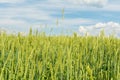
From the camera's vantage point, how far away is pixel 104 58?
165 inches

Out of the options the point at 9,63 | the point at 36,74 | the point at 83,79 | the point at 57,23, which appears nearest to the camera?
the point at 83,79

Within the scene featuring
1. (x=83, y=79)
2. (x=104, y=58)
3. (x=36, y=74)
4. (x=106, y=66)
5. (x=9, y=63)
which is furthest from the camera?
(x=104, y=58)

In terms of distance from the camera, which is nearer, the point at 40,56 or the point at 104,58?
the point at 40,56

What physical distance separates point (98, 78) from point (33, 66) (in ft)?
2.50

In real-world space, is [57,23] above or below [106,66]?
above

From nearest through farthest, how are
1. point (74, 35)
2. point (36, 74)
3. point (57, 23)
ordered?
1. point (36, 74)
2. point (57, 23)
3. point (74, 35)

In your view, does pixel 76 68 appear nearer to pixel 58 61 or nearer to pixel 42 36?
Result: pixel 58 61

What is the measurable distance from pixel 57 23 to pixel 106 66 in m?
1.64

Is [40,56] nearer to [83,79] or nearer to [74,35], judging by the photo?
[83,79]

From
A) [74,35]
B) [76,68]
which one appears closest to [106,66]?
[76,68]

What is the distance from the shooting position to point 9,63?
11.0 ft

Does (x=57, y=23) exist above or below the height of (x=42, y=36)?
above

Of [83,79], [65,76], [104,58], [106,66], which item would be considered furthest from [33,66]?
[104,58]

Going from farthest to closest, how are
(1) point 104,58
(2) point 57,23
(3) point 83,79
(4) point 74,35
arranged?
(4) point 74,35 < (2) point 57,23 < (1) point 104,58 < (3) point 83,79
